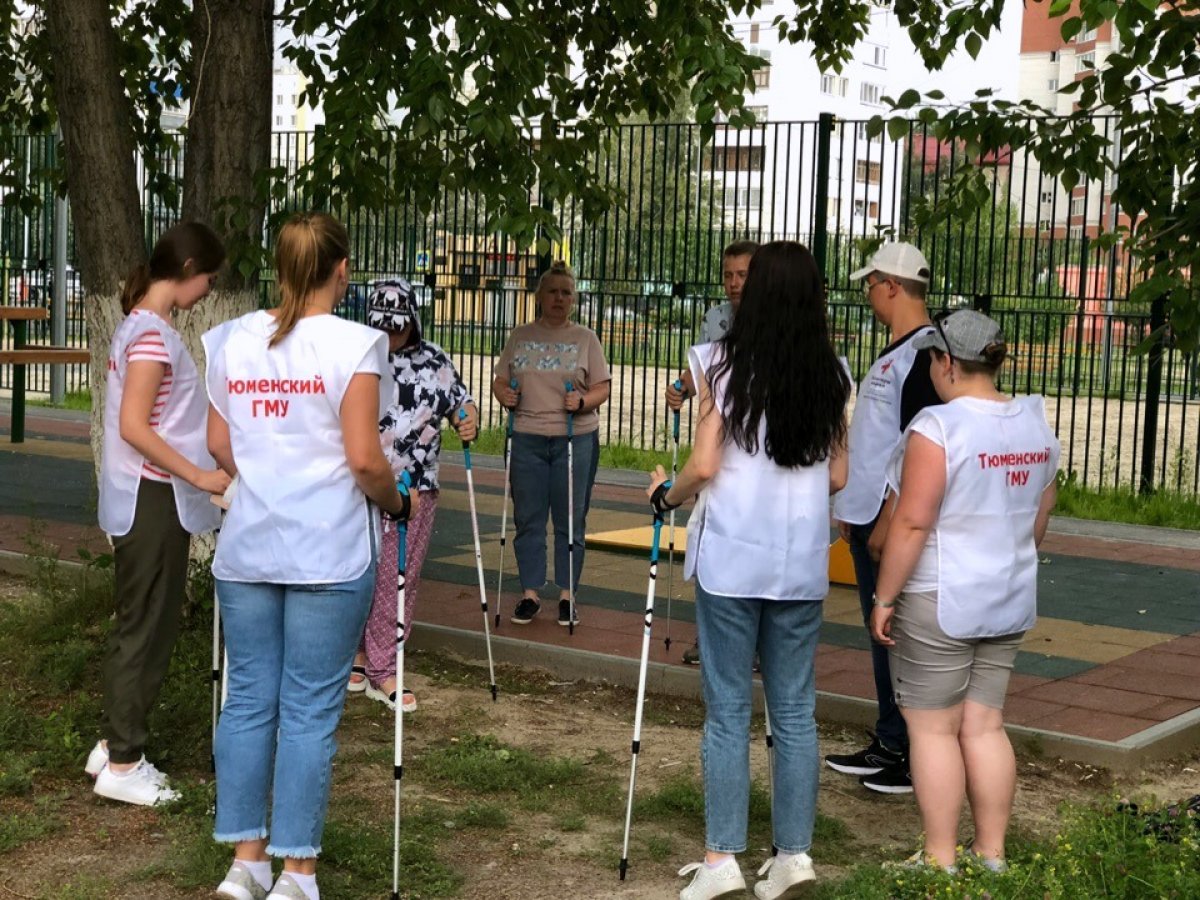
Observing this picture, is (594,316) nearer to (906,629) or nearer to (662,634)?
(662,634)

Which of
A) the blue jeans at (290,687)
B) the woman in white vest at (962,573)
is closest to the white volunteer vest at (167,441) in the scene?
the blue jeans at (290,687)

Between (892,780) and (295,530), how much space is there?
268 centimetres

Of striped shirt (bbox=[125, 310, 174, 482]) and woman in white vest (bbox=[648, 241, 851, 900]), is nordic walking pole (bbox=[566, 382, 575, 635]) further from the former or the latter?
woman in white vest (bbox=[648, 241, 851, 900])

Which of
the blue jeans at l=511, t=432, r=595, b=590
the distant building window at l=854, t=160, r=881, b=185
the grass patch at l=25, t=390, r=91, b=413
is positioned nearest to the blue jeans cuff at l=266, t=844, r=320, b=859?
the blue jeans at l=511, t=432, r=595, b=590

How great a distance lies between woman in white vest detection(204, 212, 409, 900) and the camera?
14.9 ft

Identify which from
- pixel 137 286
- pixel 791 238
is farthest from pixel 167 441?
pixel 791 238

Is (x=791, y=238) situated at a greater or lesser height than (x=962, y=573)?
greater

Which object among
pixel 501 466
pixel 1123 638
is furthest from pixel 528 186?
pixel 501 466

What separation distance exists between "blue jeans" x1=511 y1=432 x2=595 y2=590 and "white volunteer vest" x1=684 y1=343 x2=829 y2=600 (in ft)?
12.5

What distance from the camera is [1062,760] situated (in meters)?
6.50

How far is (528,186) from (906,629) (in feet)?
11.0

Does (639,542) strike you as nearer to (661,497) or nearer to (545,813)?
(545,813)

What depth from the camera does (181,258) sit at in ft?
18.9

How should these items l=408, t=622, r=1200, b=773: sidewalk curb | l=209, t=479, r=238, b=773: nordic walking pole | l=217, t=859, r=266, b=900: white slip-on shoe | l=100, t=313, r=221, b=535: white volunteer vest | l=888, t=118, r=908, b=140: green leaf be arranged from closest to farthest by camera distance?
l=217, t=859, r=266, b=900: white slip-on shoe < l=209, t=479, r=238, b=773: nordic walking pole < l=100, t=313, r=221, b=535: white volunteer vest < l=408, t=622, r=1200, b=773: sidewalk curb < l=888, t=118, r=908, b=140: green leaf
